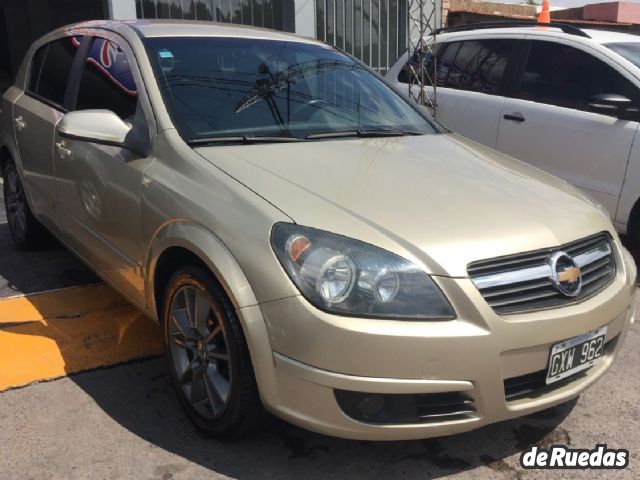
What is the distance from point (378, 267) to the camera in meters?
2.37

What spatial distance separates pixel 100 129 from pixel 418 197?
149cm

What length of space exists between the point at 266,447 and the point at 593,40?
Answer: 13.4ft

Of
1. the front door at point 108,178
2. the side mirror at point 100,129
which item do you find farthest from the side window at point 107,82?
the side mirror at point 100,129

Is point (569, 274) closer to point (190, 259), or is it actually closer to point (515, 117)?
point (190, 259)

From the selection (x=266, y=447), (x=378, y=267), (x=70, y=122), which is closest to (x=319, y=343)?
(x=378, y=267)

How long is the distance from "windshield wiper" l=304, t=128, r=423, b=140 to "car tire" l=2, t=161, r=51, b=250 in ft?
8.55

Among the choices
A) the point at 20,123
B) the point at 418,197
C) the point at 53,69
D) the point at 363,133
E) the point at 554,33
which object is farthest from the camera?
the point at 554,33

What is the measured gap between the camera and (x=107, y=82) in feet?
12.0

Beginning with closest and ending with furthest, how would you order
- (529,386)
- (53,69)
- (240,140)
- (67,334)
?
(529,386) < (240,140) < (67,334) < (53,69)

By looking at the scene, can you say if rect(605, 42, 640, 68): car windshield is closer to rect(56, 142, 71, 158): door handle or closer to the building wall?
rect(56, 142, 71, 158): door handle

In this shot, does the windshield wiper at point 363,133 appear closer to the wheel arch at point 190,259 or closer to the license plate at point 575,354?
the wheel arch at point 190,259

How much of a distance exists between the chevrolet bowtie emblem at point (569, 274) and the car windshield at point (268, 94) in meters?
1.30

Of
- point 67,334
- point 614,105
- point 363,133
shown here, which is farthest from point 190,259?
point 614,105

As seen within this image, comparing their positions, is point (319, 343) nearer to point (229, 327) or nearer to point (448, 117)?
point (229, 327)
